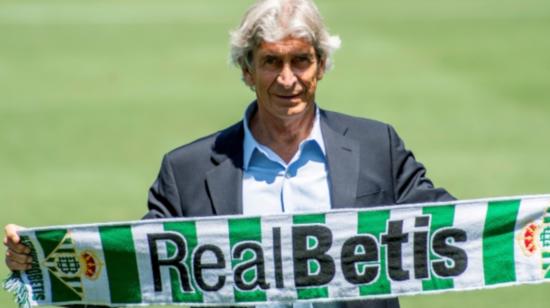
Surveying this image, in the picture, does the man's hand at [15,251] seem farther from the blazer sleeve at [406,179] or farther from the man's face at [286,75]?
the blazer sleeve at [406,179]

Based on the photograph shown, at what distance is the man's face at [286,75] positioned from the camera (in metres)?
6.40

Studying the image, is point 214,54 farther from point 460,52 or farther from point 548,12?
point 548,12

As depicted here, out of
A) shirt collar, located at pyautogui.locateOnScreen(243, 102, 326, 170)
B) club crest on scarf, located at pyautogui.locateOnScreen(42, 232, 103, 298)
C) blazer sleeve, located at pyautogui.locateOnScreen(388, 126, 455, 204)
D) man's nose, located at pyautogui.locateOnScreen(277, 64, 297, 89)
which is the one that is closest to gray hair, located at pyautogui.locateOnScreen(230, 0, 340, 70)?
man's nose, located at pyautogui.locateOnScreen(277, 64, 297, 89)

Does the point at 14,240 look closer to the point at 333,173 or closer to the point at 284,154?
the point at 284,154

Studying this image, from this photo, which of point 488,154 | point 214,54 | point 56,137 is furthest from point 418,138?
point 214,54

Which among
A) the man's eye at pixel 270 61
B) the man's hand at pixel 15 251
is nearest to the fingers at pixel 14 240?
the man's hand at pixel 15 251

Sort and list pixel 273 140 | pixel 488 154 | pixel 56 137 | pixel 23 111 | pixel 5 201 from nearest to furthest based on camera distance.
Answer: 1. pixel 273 140
2. pixel 5 201
3. pixel 488 154
4. pixel 56 137
5. pixel 23 111

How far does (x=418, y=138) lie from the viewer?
643 inches

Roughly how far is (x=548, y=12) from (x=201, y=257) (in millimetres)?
18477

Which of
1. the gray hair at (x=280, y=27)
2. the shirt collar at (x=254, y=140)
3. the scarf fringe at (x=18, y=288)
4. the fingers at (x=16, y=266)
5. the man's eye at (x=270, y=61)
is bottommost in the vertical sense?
the scarf fringe at (x=18, y=288)

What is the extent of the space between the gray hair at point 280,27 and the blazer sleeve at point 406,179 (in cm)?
51

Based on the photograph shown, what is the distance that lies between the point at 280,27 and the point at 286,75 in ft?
0.67

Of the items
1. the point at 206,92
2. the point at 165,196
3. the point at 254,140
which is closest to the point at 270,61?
the point at 254,140

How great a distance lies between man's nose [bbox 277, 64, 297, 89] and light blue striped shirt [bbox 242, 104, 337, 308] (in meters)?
0.30
